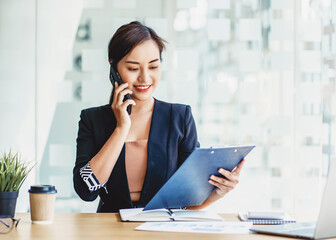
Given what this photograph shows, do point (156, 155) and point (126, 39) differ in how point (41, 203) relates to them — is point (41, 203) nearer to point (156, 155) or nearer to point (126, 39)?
point (156, 155)

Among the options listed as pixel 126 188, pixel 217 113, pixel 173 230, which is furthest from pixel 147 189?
pixel 217 113

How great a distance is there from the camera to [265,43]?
3.88 meters

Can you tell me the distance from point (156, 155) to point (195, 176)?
46 cm

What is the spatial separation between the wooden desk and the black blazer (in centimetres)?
35

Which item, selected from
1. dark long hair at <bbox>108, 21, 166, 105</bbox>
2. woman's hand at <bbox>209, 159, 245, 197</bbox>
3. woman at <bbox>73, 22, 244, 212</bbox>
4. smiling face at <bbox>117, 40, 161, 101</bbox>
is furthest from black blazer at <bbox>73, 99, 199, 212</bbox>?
woman's hand at <bbox>209, 159, 245, 197</bbox>

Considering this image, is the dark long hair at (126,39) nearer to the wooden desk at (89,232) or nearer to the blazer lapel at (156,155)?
the blazer lapel at (156,155)

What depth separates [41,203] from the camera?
1.71m

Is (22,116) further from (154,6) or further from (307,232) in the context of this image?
(307,232)

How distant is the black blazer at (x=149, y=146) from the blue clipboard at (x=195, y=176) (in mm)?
313

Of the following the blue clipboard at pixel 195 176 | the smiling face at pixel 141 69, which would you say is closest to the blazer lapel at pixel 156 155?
the smiling face at pixel 141 69

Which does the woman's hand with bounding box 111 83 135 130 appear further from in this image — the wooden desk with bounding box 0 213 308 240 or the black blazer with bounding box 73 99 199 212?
the wooden desk with bounding box 0 213 308 240

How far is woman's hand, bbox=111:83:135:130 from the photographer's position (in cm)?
208

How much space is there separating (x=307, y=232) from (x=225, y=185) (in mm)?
433

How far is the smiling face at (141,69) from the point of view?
2.19 m
